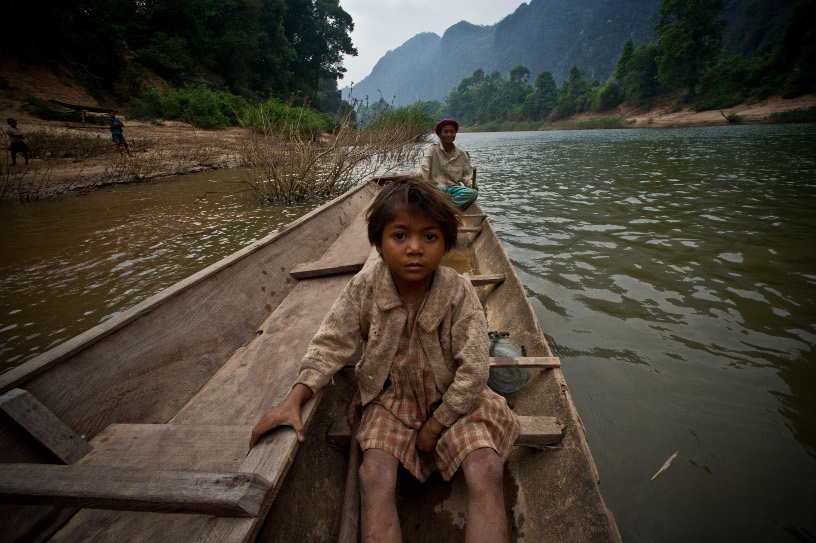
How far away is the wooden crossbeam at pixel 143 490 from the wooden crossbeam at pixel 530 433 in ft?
2.03

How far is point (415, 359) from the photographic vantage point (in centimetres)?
126

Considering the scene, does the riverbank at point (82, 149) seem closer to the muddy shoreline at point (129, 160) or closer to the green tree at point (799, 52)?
the muddy shoreline at point (129, 160)

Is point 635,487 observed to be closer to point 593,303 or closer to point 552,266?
point 593,303

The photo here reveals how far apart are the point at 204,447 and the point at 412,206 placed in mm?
1199

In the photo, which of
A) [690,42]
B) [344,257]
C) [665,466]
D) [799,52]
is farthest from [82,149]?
[690,42]

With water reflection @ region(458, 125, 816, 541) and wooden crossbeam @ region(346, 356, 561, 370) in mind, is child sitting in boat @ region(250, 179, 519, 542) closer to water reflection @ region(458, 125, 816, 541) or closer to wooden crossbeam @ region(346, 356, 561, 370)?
wooden crossbeam @ region(346, 356, 561, 370)

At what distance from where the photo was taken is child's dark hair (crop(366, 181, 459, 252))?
117cm

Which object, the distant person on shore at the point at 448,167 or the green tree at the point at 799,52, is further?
the green tree at the point at 799,52

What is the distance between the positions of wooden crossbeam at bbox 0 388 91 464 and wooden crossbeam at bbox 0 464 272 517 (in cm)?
49

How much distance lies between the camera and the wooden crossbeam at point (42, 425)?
43.1 inches

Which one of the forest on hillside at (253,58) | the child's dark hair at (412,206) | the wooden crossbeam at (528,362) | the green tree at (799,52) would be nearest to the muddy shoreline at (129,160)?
the forest on hillside at (253,58)

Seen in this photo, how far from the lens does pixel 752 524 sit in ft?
4.79

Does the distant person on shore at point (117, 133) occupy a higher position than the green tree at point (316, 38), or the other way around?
the green tree at point (316, 38)

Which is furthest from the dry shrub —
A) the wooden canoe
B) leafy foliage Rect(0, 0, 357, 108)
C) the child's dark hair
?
leafy foliage Rect(0, 0, 357, 108)
